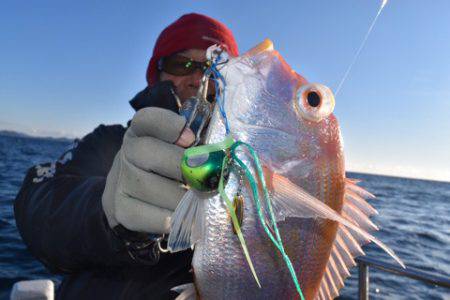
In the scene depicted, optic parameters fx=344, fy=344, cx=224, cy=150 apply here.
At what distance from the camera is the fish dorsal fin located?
5.64 ft

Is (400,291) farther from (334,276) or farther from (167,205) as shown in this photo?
(167,205)

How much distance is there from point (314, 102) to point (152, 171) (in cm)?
75

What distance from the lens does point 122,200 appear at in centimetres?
152

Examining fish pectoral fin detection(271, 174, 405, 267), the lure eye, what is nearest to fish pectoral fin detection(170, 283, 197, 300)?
fish pectoral fin detection(271, 174, 405, 267)

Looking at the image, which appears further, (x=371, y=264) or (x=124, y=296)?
(x=371, y=264)

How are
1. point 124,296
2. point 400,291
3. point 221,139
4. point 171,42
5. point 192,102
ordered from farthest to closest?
point 400,291
point 171,42
point 124,296
point 192,102
point 221,139

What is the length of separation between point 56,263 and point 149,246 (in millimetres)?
904

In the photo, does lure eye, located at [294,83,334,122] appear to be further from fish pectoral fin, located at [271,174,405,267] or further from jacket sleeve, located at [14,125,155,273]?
jacket sleeve, located at [14,125,155,273]

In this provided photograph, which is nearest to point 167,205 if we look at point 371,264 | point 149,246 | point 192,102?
point 149,246

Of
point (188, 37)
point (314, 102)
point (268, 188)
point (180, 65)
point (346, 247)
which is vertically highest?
point (188, 37)

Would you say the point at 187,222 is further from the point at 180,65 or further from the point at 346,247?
the point at 180,65

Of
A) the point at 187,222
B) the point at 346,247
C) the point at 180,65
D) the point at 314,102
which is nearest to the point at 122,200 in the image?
the point at 187,222

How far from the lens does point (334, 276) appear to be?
177 centimetres

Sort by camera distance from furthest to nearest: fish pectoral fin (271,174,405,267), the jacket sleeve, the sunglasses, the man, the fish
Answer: the sunglasses, the jacket sleeve, the man, the fish, fish pectoral fin (271,174,405,267)
